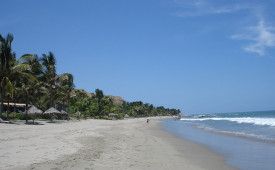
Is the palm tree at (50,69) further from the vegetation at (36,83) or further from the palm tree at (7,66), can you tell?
the palm tree at (7,66)

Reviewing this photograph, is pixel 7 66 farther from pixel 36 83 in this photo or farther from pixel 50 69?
pixel 50 69

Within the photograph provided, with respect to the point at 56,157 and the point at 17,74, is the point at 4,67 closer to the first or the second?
the point at 17,74

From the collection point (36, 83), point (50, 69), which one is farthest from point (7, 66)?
point (50, 69)

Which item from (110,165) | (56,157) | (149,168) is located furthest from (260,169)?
(56,157)

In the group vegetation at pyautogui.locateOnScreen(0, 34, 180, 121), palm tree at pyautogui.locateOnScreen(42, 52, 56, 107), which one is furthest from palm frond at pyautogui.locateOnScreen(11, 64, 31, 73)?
palm tree at pyautogui.locateOnScreen(42, 52, 56, 107)

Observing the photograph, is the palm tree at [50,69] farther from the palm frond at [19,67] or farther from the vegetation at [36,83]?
the palm frond at [19,67]

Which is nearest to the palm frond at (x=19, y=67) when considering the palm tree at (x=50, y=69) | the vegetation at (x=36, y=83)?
the vegetation at (x=36, y=83)

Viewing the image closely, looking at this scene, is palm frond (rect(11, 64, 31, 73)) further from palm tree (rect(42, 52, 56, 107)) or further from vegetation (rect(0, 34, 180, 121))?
palm tree (rect(42, 52, 56, 107))

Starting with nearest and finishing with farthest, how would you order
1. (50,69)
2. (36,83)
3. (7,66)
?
1. (7,66)
2. (36,83)
3. (50,69)

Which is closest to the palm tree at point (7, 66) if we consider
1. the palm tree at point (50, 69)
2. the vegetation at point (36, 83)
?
the vegetation at point (36, 83)

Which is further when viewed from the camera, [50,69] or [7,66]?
[50,69]

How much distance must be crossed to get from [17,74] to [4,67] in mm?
1253

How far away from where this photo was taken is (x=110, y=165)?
6.86 metres

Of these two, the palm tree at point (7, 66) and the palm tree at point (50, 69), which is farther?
the palm tree at point (50, 69)
